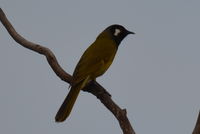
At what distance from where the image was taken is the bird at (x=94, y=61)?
23.1 feet

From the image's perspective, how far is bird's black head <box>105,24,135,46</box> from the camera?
8.93 meters

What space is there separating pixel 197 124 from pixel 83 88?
89.5 inches

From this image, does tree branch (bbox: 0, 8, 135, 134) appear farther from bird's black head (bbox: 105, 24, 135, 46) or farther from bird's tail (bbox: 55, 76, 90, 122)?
bird's black head (bbox: 105, 24, 135, 46)

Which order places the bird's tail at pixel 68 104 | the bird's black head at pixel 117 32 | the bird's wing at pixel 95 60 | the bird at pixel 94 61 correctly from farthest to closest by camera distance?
1. the bird's black head at pixel 117 32
2. the bird's wing at pixel 95 60
3. the bird at pixel 94 61
4. the bird's tail at pixel 68 104

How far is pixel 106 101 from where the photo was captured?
259 inches

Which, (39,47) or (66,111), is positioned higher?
(39,47)

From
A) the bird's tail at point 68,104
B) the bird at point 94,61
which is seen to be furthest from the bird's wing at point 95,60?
the bird's tail at point 68,104

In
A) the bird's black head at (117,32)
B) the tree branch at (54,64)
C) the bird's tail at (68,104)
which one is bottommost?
the bird's tail at (68,104)

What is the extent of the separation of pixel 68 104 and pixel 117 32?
2.37m

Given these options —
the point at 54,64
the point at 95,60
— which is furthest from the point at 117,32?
the point at 54,64

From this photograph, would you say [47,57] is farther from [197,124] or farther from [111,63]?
[197,124]

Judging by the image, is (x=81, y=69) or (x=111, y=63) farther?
(x=111, y=63)

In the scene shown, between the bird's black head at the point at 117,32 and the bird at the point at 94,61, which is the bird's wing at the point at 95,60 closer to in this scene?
the bird at the point at 94,61

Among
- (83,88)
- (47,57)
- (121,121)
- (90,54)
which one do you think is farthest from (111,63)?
(121,121)
